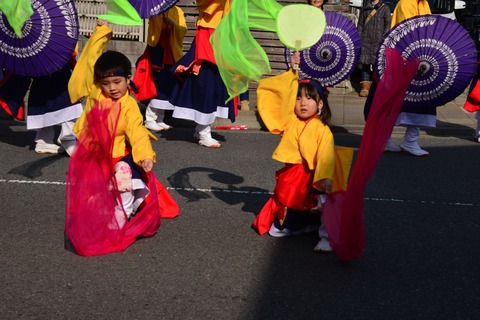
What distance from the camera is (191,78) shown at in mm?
9016

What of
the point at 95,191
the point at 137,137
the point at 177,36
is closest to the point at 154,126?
the point at 177,36

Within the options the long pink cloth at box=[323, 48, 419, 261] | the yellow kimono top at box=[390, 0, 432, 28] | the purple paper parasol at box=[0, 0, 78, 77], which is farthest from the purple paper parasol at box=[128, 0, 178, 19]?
the long pink cloth at box=[323, 48, 419, 261]

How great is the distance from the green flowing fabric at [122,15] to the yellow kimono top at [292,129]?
1.14 metres

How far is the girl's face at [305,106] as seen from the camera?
17.0 ft

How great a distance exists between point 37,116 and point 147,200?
10.2 feet

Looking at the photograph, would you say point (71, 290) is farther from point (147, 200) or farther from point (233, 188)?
point (233, 188)

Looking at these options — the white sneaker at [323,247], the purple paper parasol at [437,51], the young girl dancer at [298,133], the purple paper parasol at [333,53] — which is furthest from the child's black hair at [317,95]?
the purple paper parasol at [333,53]

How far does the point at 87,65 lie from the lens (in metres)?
5.77

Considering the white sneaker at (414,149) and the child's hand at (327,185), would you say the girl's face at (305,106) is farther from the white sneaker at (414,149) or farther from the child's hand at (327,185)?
the white sneaker at (414,149)

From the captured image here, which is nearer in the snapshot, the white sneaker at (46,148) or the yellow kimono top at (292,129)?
the yellow kimono top at (292,129)

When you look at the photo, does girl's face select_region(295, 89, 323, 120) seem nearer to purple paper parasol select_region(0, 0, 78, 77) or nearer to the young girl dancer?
the young girl dancer

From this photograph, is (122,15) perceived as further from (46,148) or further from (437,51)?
(437,51)

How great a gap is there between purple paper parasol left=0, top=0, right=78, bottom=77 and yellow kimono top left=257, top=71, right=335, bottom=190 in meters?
2.54

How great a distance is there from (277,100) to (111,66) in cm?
110
